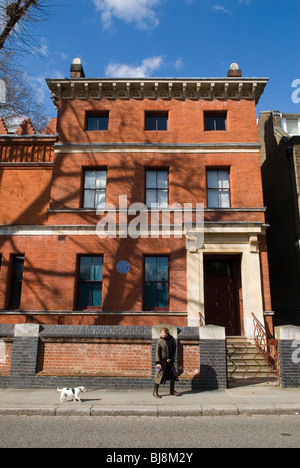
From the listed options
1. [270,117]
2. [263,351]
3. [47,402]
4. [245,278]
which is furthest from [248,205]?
[47,402]

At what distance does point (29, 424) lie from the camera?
22.3 ft

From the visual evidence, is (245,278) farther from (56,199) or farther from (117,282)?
(56,199)

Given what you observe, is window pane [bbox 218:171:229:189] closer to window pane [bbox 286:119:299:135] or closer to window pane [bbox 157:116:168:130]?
window pane [bbox 157:116:168:130]

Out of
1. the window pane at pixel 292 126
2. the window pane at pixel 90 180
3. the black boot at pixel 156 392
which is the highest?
the window pane at pixel 292 126

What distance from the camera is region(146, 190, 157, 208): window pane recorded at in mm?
15094

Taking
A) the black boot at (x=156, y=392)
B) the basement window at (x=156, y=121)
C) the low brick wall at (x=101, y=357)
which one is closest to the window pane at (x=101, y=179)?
the basement window at (x=156, y=121)

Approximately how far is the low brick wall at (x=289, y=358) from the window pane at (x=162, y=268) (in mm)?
5607

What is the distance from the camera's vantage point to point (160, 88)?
15.8 metres

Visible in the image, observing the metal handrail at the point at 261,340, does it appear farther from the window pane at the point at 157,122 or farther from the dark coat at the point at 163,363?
the window pane at the point at 157,122

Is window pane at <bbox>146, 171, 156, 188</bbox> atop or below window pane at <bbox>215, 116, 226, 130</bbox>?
below

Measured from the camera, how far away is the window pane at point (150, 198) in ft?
49.5

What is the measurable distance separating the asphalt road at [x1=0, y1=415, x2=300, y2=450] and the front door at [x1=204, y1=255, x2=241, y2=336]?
7308mm

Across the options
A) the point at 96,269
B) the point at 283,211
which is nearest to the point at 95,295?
the point at 96,269

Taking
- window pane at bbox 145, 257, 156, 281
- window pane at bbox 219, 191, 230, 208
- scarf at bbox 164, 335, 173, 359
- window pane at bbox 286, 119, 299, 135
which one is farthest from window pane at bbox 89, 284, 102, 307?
window pane at bbox 286, 119, 299, 135
